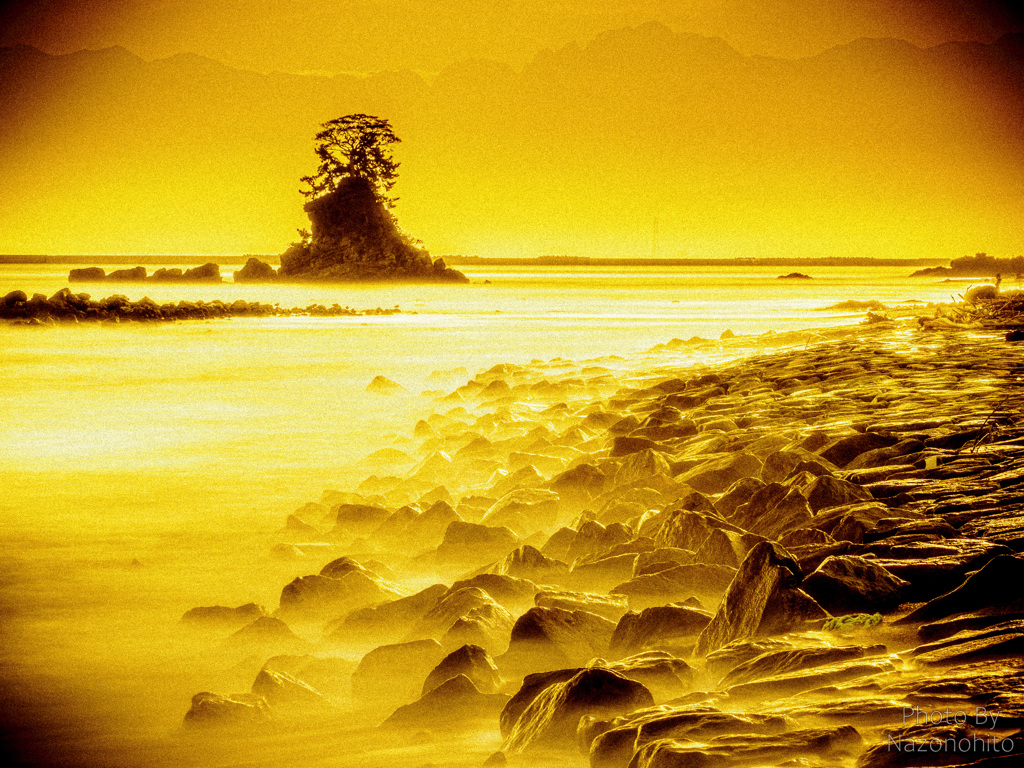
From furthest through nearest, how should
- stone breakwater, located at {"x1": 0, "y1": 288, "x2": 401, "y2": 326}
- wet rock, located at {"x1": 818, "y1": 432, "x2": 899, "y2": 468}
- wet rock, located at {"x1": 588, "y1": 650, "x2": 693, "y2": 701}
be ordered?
stone breakwater, located at {"x1": 0, "y1": 288, "x2": 401, "y2": 326} → wet rock, located at {"x1": 818, "y1": 432, "x2": 899, "y2": 468} → wet rock, located at {"x1": 588, "y1": 650, "x2": 693, "y2": 701}

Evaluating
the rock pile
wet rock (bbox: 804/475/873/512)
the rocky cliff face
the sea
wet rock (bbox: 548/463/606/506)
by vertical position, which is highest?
the rocky cliff face

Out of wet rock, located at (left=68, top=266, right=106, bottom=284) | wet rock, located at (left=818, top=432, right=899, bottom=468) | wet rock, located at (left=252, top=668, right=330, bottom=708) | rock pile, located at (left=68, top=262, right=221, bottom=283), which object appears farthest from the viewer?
wet rock, located at (left=68, top=266, right=106, bottom=284)

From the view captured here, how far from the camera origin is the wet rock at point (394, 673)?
3.07 meters

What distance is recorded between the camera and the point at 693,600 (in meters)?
3.17

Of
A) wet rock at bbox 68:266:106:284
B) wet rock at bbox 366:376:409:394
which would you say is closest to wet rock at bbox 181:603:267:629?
wet rock at bbox 366:376:409:394

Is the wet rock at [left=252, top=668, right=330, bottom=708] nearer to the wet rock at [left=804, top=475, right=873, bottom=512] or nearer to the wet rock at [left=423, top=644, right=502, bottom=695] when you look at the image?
the wet rock at [left=423, top=644, right=502, bottom=695]

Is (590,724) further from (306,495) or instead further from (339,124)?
(339,124)

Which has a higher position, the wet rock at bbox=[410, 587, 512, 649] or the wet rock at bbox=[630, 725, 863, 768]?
the wet rock at bbox=[630, 725, 863, 768]

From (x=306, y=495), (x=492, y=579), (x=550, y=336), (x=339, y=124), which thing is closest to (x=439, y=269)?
(x=339, y=124)

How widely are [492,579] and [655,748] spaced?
1647mm

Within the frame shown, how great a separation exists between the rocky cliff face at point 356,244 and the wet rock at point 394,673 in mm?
42499

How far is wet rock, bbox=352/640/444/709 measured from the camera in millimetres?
3068

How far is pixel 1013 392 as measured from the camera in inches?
211

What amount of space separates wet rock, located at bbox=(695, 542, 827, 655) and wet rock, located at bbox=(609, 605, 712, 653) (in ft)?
0.28
